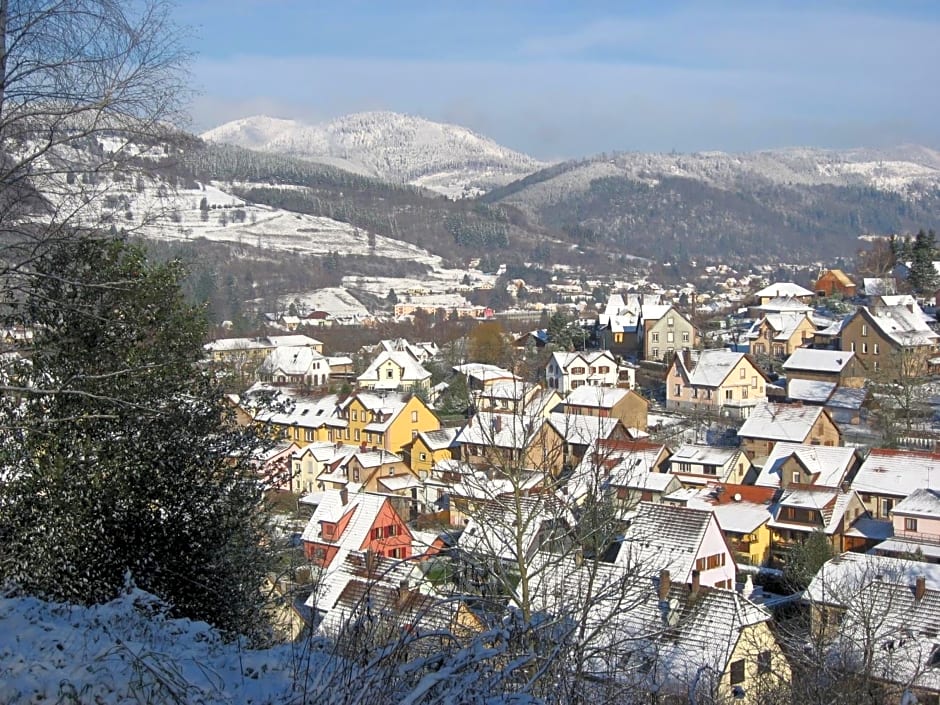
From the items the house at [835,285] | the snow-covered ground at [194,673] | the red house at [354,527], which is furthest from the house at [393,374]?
the snow-covered ground at [194,673]

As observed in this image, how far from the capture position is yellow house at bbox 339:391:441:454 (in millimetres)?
19688

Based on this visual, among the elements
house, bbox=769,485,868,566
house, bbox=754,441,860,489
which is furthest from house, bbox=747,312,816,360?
house, bbox=769,485,868,566

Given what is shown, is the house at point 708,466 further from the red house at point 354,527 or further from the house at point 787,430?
the red house at point 354,527

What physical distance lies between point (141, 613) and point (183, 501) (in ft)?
4.90

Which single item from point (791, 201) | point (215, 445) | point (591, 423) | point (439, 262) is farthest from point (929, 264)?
point (791, 201)

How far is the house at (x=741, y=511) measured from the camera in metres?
13.1

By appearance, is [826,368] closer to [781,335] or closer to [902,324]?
[902,324]

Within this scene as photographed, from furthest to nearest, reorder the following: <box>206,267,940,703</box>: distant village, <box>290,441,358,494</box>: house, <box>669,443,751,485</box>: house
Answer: <box>290,441,358,494</box>: house, <box>669,443,751,485</box>: house, <box>206,267,940,703</box>: distant village

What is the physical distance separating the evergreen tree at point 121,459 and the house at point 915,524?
367 inches

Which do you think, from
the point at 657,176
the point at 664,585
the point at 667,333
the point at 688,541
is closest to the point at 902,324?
the point at 667,333

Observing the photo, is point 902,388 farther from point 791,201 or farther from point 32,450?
point 791,201

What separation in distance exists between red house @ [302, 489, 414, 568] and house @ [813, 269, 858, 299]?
86.7 ft

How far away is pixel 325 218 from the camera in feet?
304

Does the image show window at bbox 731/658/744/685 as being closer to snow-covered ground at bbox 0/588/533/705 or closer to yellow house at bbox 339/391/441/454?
snow-covered ground at bbox 0/588/533/705
